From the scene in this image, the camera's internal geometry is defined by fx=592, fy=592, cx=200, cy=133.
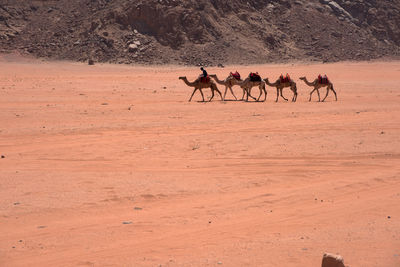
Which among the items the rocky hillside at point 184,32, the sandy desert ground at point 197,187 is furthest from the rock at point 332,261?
the rocky hillside at point 184,32

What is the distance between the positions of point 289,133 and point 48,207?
28.0 ft

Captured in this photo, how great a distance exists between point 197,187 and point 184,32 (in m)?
50.0

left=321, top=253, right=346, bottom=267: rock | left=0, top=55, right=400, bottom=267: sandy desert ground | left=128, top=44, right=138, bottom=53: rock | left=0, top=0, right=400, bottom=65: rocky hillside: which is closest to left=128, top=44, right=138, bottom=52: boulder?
left=128, top=44, right=138, bottom=53: rock

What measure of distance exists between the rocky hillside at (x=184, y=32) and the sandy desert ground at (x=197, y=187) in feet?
118

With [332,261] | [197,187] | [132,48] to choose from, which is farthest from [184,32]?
[332,261]

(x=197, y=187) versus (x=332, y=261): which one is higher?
(x=332, y=261)

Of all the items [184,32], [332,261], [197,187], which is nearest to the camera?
[332,261]

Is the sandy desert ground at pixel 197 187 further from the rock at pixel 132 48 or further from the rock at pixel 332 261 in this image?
the rock at pixel 132 48

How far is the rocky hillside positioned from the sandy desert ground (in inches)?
1414

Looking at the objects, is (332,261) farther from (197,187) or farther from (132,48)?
(132,48)

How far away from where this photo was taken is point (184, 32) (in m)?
58.6

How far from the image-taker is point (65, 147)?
43.9 feet

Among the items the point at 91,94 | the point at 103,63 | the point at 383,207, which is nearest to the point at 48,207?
the point at 383,207

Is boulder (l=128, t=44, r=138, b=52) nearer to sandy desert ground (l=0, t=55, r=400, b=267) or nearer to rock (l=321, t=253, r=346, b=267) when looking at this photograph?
sandy desert ground (l=0, t=55, r=400, b=267)
